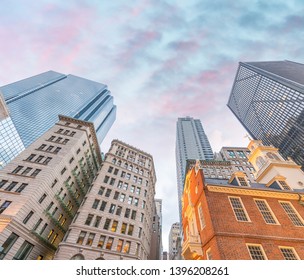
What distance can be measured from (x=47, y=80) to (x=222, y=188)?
185725mm

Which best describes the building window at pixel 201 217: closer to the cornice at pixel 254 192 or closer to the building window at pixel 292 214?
the cornice at pixel 254 192

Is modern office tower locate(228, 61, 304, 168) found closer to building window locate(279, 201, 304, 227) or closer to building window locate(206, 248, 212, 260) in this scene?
building window locate(279, 201, 304, 227)

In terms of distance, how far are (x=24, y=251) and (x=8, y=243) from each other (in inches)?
148

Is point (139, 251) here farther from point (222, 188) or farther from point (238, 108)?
point (238, 108)

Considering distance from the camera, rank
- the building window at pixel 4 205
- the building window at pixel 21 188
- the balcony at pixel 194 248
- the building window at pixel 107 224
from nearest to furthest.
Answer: the balcony at pixel 194 248 → the building window at pixel 4 205 → the building window at pixel 21 188 → the building window at pixel 107 224

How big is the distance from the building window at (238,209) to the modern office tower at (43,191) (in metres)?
31.6

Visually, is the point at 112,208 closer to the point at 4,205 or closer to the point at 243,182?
the point at 4,205

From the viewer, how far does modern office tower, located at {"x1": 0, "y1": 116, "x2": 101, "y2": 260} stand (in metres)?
26.4

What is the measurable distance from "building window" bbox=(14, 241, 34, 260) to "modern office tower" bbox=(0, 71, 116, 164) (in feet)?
143

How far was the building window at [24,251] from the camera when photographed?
26194 millimetres

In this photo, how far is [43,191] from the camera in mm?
31734

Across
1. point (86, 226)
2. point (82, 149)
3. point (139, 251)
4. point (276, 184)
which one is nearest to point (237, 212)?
point (276, 184)

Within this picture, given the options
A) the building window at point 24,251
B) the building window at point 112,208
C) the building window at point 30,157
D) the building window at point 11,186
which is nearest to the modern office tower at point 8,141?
the building window at point 30,157

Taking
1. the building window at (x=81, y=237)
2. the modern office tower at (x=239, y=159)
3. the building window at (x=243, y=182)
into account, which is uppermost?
the modern office tower at (x=239, y=159)
